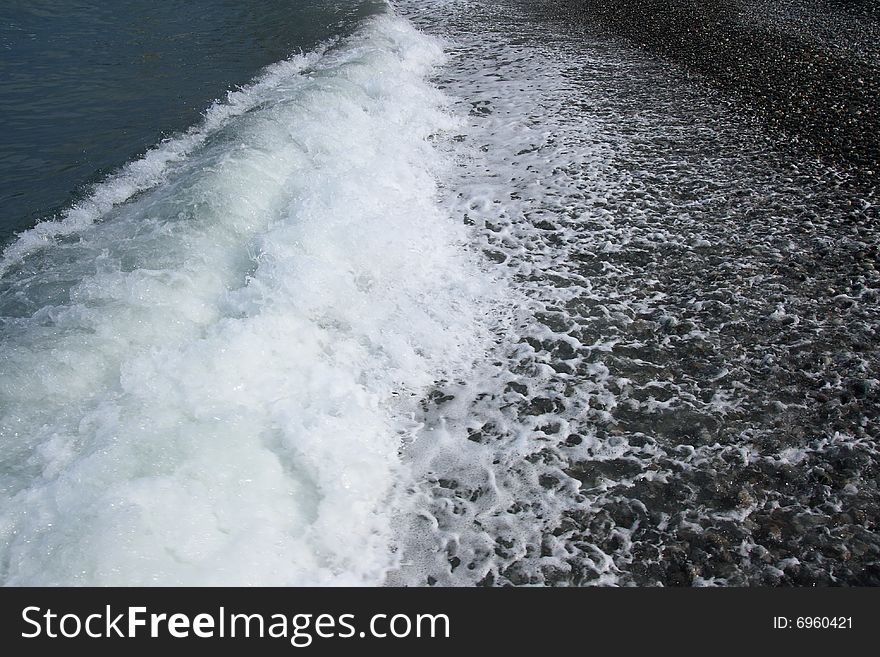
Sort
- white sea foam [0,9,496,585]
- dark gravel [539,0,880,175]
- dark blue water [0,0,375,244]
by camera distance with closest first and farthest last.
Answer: white sea foam [0,9,496,585]
dark blue water [0,0,375,244]
dark gravel [539,0,880,175]

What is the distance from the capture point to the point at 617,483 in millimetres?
5840

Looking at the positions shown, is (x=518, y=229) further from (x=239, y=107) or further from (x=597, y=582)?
(x=239, y=107)

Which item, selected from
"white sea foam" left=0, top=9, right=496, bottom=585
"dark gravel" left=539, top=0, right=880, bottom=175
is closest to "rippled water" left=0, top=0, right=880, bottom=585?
"white sea foam" left=0, top=9, right=496, bottom=585

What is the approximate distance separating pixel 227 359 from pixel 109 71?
41.6 feet

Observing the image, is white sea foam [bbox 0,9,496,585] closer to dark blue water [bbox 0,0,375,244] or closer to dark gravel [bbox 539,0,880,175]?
dark blue water [bbox 0,0,375,244]

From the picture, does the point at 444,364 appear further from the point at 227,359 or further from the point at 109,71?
the point at 109,71

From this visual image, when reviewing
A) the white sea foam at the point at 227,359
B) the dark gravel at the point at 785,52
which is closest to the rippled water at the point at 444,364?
the white sea foam at the point at 227,359

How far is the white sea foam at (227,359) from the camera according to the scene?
5.22m

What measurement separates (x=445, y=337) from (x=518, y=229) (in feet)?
9.46

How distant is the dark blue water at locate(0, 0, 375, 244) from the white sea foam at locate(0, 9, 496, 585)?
1.36m

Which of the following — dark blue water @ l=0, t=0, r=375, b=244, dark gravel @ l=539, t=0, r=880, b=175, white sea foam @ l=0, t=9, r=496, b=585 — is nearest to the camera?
white sea foam @ l=0, t=9, r=496, b=585

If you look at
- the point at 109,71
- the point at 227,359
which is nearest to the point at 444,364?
the point at 227,359

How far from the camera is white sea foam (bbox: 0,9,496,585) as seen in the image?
522 cm
